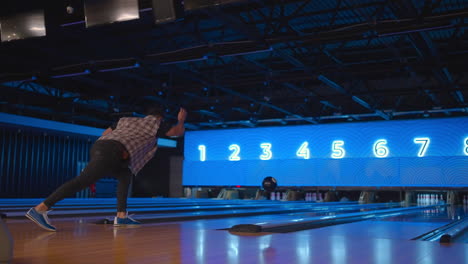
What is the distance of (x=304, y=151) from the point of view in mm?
15047

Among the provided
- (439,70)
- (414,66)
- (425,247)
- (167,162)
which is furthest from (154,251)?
(167,162)

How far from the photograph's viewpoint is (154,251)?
2.17m

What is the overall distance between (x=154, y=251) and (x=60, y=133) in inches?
541

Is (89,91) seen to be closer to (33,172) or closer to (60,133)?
(60,133)

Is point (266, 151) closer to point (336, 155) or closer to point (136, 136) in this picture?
point (336, 155)

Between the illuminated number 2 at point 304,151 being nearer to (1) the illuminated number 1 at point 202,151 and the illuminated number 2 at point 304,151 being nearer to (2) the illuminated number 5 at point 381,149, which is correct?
(2) the illuminated number 5 at point 381,149

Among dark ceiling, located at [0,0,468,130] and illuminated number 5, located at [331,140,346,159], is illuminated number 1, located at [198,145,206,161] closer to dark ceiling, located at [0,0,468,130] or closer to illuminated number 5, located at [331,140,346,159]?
dark ceiling, located at [0,0,468,130]

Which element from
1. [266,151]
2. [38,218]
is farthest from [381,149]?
[38,218]

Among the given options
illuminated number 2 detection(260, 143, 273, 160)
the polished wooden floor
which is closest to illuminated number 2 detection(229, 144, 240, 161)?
illuminated number 2 detection(260, 143, 273, 160)

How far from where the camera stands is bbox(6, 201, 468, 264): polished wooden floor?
1.96 meters

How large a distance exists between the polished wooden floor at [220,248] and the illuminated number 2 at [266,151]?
40.7 feet

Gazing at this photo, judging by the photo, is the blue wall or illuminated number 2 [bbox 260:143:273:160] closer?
the blue wall

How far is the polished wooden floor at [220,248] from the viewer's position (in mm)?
1960

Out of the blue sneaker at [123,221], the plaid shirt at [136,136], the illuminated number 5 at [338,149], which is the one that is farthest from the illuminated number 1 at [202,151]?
the plaid shirt at [136,136]
